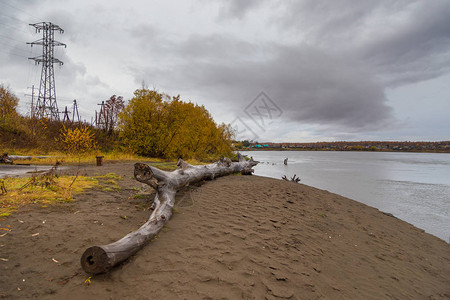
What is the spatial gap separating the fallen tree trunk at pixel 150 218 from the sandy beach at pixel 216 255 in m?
0.13

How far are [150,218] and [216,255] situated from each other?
1.42 metres

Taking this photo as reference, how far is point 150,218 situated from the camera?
13.0 ft

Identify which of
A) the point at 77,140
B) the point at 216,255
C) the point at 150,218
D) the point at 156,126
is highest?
the point at 156,126

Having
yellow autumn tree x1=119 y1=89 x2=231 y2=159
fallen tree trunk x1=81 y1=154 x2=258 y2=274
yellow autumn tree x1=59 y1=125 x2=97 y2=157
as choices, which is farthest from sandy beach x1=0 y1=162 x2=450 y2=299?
yellow autumn tree x1=119 y1=89 x2=231 y2=159

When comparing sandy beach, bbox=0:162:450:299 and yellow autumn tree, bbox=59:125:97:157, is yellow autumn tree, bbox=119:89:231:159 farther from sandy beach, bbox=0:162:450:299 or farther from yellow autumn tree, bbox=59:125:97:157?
sandy beach, bbox=0:162:450:299

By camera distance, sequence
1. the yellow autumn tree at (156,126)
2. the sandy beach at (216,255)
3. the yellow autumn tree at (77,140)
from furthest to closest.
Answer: the yellow autumn tree at (156,126)
the yellow autumn tree at (77,140)
the sandy beach at (216,255)

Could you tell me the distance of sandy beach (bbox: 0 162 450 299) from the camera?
8.08 ft

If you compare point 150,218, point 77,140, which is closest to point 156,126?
point 77,140

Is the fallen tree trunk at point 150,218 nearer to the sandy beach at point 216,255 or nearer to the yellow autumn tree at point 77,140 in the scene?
the sandy beach at point 216,255

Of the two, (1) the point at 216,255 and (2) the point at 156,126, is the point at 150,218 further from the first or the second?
(2) the point at 156,126

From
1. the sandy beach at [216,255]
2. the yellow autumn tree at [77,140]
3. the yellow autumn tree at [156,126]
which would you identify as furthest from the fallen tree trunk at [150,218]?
the yellow autumn tree at [156,126]

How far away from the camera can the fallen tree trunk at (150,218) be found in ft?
8.09

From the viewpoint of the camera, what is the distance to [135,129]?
65.3 feet

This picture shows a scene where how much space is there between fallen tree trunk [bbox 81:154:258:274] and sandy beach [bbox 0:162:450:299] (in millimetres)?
134
